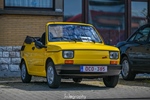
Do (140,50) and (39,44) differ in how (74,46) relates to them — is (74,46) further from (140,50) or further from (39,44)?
(140,50)

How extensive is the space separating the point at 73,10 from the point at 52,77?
7.05 m

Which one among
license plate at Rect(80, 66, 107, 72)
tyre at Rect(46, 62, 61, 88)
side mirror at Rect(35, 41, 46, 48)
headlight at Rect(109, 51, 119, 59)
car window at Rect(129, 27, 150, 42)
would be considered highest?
car window at Rect(129, 27, 150, 42)

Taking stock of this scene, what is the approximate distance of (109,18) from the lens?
57.4ft

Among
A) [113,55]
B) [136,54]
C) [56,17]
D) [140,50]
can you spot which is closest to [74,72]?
[113,55]

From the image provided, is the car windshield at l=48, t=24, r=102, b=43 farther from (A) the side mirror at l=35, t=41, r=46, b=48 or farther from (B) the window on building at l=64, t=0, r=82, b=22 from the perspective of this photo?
(B) the window on building at l=64, t=0, r=82, b=22

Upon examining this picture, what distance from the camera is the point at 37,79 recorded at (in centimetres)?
1363

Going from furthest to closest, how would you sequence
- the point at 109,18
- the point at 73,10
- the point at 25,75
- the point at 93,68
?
the point at 109,18 → the point at 73,10 → the point at 25,75 → the point at 93,68

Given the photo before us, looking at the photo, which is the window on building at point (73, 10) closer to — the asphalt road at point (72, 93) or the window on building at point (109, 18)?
the window on building at point (109, 18)

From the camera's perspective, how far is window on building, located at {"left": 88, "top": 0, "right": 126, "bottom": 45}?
17.3 m

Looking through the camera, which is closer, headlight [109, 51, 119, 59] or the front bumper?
the front bumper

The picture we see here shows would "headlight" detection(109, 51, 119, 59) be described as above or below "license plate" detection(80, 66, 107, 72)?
above

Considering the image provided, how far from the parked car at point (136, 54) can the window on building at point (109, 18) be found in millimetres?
3574

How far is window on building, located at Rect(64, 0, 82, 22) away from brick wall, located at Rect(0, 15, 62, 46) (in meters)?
1.37

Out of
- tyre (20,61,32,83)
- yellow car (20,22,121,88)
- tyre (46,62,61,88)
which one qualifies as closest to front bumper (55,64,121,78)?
yellow car (20,22,121,88)
